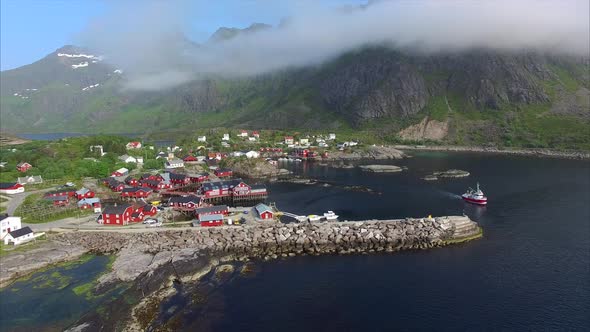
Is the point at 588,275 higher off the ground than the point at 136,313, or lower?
lower

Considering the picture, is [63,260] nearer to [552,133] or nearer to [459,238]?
[459,238]

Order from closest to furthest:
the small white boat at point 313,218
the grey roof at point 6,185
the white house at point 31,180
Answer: the small white boat at point 313,218 → the grey roof at point 6,185 → the white house at point 31,180

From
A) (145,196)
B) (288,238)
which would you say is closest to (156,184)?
(145,196)

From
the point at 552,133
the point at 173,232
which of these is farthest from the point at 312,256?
the point at 552,133

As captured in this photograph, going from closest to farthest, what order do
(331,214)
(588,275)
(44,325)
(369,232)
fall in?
(44,325) < (588,275) < (369,232) < (331,214)

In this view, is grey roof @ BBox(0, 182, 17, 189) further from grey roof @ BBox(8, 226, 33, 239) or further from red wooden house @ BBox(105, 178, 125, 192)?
grey roof @ BBox(8, 226, 33, 239)

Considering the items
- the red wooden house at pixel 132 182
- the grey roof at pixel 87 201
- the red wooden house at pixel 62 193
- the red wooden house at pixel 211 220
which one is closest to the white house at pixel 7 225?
the grey roof at pixel 87 201

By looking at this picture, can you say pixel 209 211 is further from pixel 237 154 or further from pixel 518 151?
pixel 518 151

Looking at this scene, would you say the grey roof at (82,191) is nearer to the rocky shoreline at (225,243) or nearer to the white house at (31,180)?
the white house at (31,180)
